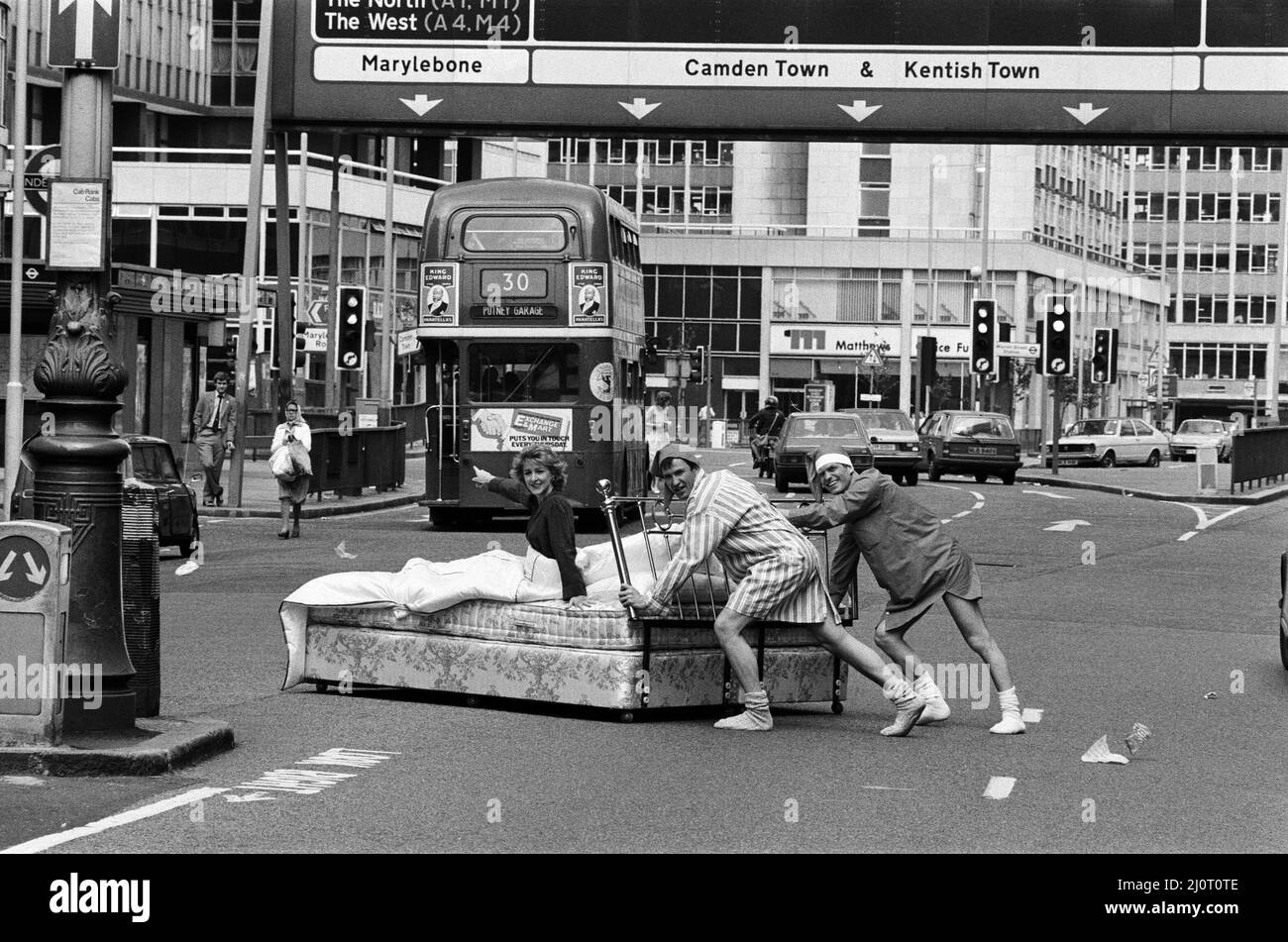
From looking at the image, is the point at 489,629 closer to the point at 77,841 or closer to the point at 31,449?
the point at 31,449

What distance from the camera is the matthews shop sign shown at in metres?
89.1

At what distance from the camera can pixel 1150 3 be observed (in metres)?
22.6

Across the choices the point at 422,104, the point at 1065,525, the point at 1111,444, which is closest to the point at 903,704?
the point at 422,104

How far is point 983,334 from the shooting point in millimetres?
50219

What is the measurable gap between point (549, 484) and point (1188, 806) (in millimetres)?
4292

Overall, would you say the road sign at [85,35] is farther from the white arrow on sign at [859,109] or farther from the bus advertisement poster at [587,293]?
the bus advertisement poster at [587,293]

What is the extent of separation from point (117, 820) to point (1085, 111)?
16934mm

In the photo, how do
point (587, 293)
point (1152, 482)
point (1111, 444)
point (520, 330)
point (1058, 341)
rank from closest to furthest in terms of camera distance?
point (587, 293) → point (520, 330) → point (1058, 341) → point (1152, 482) → point (1111, 444)

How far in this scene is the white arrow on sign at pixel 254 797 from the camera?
858 centimetres

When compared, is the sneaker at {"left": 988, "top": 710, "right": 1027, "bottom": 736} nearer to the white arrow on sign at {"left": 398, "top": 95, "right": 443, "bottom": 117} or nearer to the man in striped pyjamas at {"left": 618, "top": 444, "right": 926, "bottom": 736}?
the man in striped pyjamas at {"left": 618, "top": 444, "right": 926, "bottom": 736}

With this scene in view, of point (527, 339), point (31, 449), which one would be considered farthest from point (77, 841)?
point (527, 339)

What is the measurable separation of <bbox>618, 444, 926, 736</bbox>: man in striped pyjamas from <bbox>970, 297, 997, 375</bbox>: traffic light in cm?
3948

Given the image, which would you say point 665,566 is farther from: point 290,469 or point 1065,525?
point 1065,525
